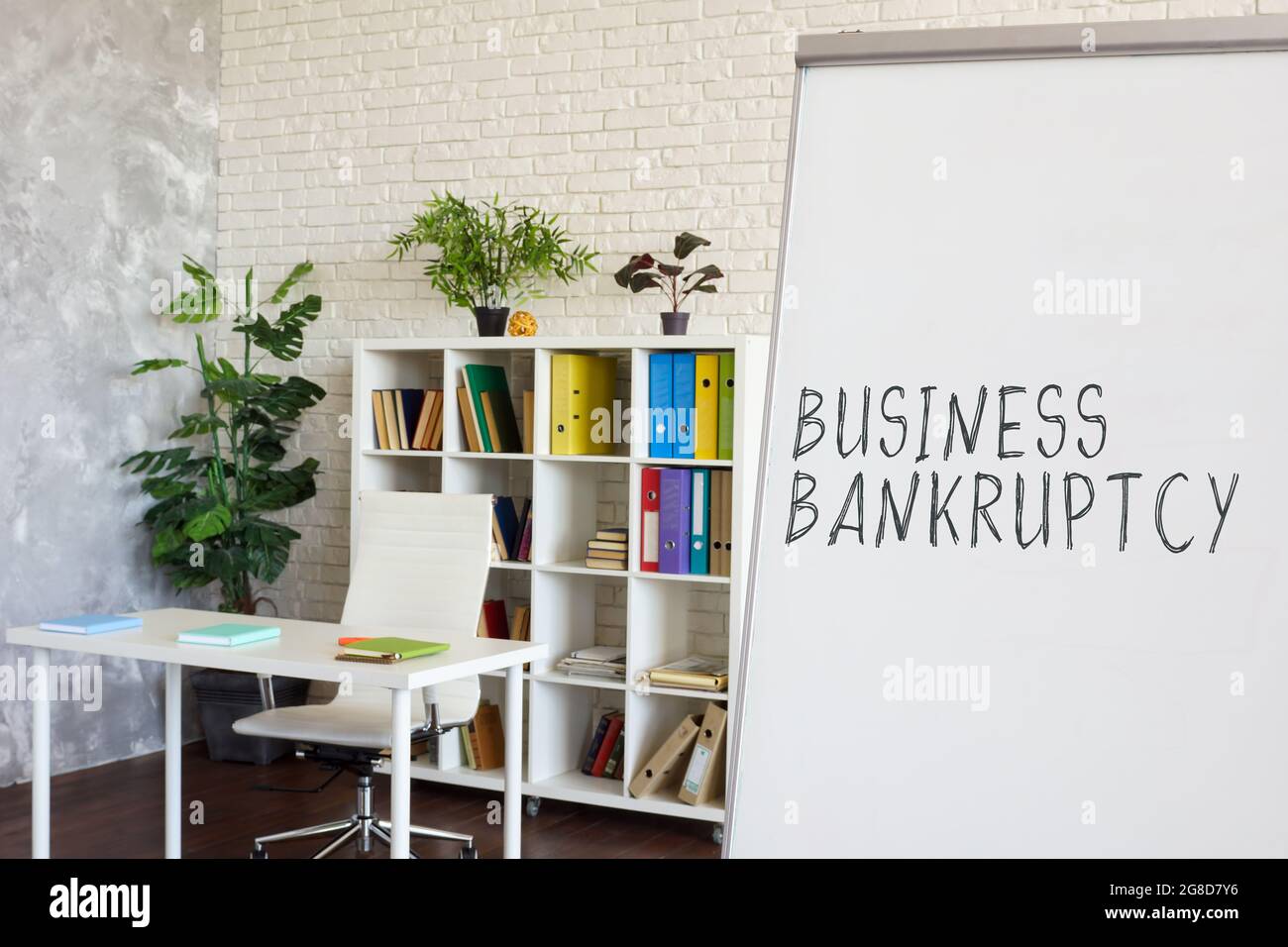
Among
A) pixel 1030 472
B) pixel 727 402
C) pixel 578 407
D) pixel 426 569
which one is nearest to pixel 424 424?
pixel 578 407

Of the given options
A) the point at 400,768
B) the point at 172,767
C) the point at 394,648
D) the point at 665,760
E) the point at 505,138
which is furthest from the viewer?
the point at 505,138

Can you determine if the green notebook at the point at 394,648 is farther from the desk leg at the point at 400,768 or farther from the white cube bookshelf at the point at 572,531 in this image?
the white cube bookshelf at the point at 572,531

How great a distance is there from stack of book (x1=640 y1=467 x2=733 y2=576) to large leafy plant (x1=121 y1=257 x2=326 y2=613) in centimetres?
166

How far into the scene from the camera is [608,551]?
4312mm

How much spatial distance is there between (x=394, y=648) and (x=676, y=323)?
1.70 meters

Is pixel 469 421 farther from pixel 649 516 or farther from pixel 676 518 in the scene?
pixel 676 518

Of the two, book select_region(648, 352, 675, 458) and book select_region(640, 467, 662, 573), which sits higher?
book select_region(648, 352, 675, 458)

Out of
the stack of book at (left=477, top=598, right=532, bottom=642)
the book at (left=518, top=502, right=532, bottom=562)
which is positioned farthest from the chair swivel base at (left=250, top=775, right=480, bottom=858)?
the book at (left=518, top=502, right=532, bottom=562)

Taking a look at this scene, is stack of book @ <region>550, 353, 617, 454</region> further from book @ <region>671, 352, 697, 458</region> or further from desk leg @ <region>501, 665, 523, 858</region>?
desk leg @ <region>501, 665, 523, 858</region>

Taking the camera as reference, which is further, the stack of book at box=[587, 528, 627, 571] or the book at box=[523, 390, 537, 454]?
the book at box=[523, 390, 537, 454]

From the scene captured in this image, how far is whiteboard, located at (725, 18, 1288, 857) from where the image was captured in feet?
4.99
